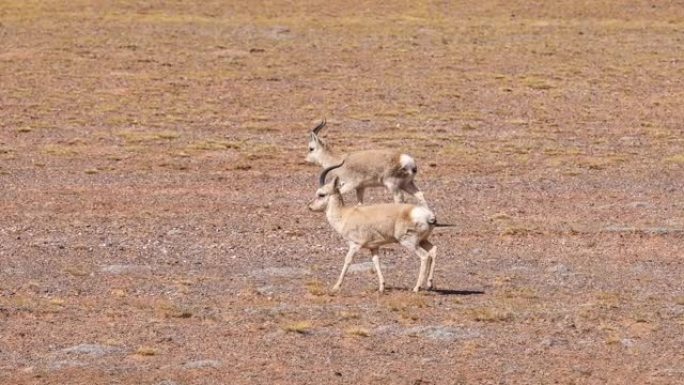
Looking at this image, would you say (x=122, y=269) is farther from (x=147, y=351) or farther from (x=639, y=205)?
(x=639, y=205)

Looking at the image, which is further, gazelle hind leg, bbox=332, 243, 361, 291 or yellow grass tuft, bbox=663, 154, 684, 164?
yellow grass tuft, bbox=663, 154, 684, 164

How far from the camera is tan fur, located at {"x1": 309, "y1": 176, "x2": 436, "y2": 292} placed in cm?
1745

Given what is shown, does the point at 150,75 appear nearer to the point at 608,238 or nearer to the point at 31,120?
the point at 31,120

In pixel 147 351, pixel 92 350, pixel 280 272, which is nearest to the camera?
pixel 147 351

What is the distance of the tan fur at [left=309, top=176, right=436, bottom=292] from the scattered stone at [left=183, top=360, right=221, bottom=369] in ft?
10.3

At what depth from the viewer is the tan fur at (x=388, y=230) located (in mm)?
17453

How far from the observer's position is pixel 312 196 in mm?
26344

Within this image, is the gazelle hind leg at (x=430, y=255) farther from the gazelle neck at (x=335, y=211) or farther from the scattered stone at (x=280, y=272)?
the scattered stone at (x=280, y=272)

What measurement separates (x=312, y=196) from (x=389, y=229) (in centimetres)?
879

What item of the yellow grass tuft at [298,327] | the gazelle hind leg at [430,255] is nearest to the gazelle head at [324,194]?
the gazelle hind leg at [430,255]

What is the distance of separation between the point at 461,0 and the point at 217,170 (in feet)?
116

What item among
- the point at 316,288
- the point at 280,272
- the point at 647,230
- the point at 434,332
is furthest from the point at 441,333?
the point at 647,230

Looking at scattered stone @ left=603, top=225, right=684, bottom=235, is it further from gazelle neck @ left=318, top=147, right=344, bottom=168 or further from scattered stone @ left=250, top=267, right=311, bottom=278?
scattered stone @ left=250, top=267, right=311, bottom=278

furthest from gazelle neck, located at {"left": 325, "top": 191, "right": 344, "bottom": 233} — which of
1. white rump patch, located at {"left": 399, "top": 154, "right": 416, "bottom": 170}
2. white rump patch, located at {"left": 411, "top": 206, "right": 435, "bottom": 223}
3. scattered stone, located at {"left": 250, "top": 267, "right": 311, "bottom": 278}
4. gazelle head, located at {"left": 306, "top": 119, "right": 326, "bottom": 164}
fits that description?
gazelle head, located at {"left": 306, "top": 119, "right": 326, "bottom": 164}
